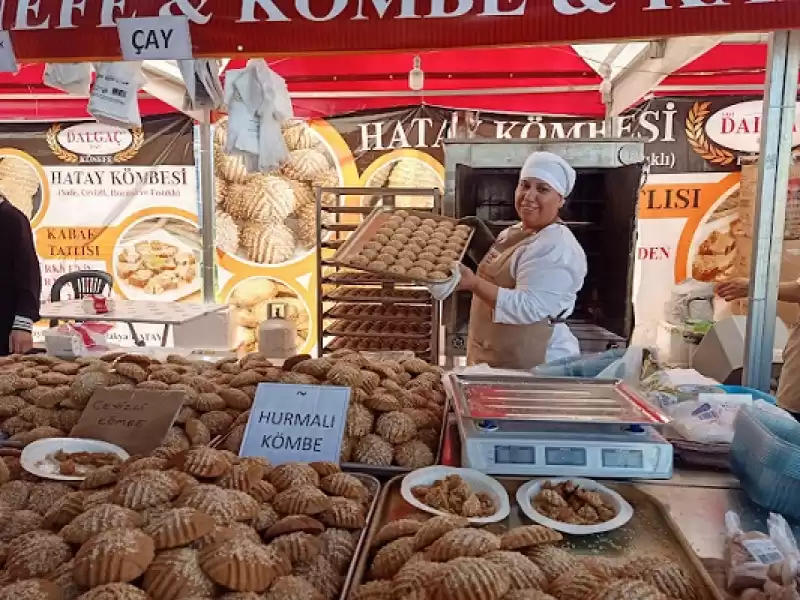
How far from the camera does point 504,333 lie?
9.79 ft

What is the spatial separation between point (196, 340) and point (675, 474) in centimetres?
413

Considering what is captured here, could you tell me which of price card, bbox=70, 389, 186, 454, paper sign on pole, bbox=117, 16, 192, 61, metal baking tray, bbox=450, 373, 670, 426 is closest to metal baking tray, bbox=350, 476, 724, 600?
metal baking tray, bbox=450, 373, 670, 426

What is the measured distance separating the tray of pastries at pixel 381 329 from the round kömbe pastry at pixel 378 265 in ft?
5.01

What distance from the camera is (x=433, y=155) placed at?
17.4ft

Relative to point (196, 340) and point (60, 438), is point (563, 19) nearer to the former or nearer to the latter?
point (60, 438)

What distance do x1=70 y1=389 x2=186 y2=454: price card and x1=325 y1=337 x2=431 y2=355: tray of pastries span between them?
2.42 m

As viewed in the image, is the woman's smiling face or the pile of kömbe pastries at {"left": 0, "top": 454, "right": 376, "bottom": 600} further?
the woman's smiling face

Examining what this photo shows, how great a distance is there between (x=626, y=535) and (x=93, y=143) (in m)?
5.57

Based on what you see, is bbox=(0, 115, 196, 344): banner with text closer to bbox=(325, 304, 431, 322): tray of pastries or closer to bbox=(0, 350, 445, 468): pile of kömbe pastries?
bbox=(325, 304, 431, 322): tray of pastries

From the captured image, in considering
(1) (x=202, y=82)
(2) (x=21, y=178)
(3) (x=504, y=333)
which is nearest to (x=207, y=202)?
(1) (x=202, y=82)

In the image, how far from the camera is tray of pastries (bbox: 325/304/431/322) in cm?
424

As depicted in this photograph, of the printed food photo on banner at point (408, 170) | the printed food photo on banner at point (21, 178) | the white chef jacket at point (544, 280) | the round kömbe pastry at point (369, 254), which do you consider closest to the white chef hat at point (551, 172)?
the white chef jacket at point (544, 280)

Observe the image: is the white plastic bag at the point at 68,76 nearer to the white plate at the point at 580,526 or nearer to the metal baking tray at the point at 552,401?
the metal baking tray at the point at 552,401

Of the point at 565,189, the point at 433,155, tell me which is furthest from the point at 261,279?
the point at 565,189
